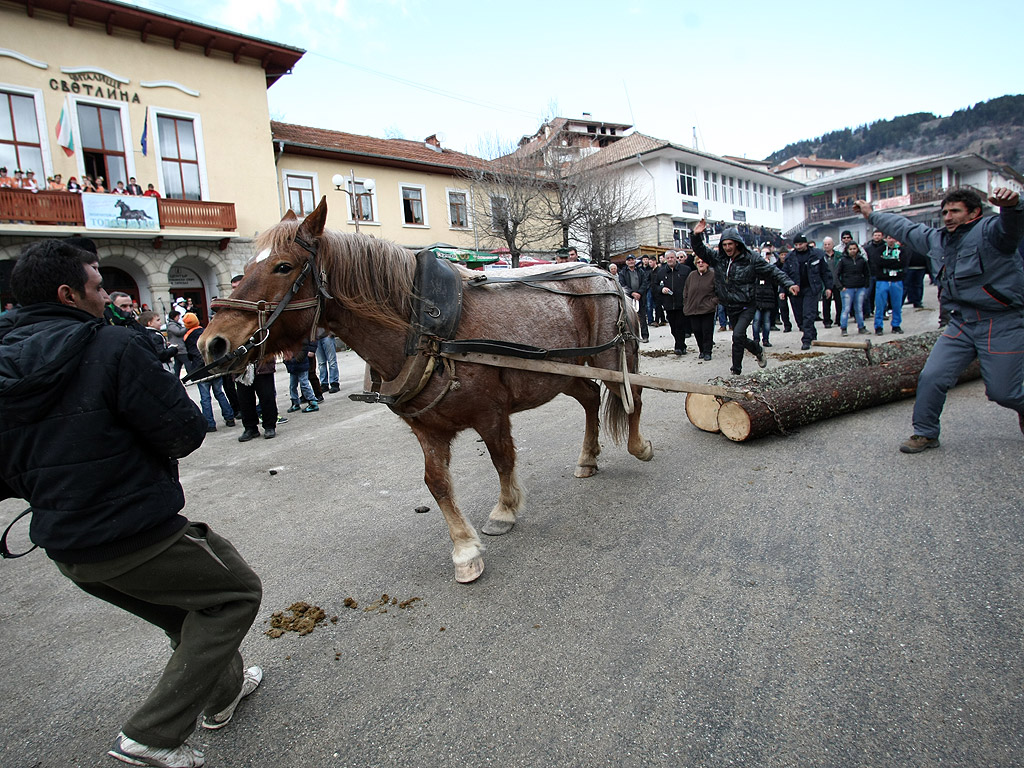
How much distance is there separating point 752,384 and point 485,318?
10.1 feet

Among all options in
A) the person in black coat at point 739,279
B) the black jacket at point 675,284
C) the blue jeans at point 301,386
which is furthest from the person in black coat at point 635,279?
the blue jeans at point 301,386

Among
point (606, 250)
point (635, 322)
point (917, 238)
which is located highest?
point (606, 250)

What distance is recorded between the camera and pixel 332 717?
2125mm

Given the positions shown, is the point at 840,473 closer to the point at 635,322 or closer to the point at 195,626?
the point at 635,322

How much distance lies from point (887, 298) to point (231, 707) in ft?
40.1

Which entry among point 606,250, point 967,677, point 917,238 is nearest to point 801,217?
point 606,250

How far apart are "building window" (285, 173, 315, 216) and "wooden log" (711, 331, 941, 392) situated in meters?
21.1

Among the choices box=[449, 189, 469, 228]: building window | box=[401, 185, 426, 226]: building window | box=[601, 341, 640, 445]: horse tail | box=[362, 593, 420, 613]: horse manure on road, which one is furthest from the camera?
box=[449, 189, 469, 228]: building window

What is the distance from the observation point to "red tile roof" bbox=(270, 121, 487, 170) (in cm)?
2280

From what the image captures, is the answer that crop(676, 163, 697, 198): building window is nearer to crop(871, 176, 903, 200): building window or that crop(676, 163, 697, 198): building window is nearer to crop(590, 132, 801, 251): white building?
crop(590, 132, 801, 251): white building

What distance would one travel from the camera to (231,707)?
7.01ft

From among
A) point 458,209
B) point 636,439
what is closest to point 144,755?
point 636,439

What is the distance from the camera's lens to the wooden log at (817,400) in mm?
4750

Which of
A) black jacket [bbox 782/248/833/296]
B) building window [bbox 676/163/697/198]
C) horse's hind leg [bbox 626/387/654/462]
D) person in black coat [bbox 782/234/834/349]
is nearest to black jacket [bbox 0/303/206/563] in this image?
horse's hind leg [bbox 626/387/654/462]
